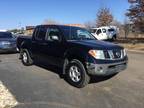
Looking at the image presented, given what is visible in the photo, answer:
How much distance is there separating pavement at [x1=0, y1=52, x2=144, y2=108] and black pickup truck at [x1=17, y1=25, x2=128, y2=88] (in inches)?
17.2

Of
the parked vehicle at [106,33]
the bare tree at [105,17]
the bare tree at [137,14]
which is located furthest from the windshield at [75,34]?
the bare tree at [105,17]

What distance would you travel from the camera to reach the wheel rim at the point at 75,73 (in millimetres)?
7062

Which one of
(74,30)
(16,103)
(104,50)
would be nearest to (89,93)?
(104,50)

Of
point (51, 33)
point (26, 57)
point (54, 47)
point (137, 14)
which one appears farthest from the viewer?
point (137, 14)

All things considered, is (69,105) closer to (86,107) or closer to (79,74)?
(86,107)

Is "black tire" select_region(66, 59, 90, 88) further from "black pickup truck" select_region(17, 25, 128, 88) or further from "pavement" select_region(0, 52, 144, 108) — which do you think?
"pavement" select_region(0, 52, 144, 108)

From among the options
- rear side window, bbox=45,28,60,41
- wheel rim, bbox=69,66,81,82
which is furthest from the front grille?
rear side window, bbox=45,28,60,41

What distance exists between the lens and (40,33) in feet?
30.0

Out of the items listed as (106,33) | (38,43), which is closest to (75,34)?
(38,43)

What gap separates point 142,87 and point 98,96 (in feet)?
5.11

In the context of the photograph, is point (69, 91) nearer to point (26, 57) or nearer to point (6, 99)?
point (6, 99)

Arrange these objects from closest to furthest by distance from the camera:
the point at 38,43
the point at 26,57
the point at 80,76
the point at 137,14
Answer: the point at 80,76 → the point at 38,43 → the point at 26,57 → the point at 137,14

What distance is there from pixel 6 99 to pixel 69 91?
66.8 inches

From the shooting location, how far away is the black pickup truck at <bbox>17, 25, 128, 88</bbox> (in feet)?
22.0
